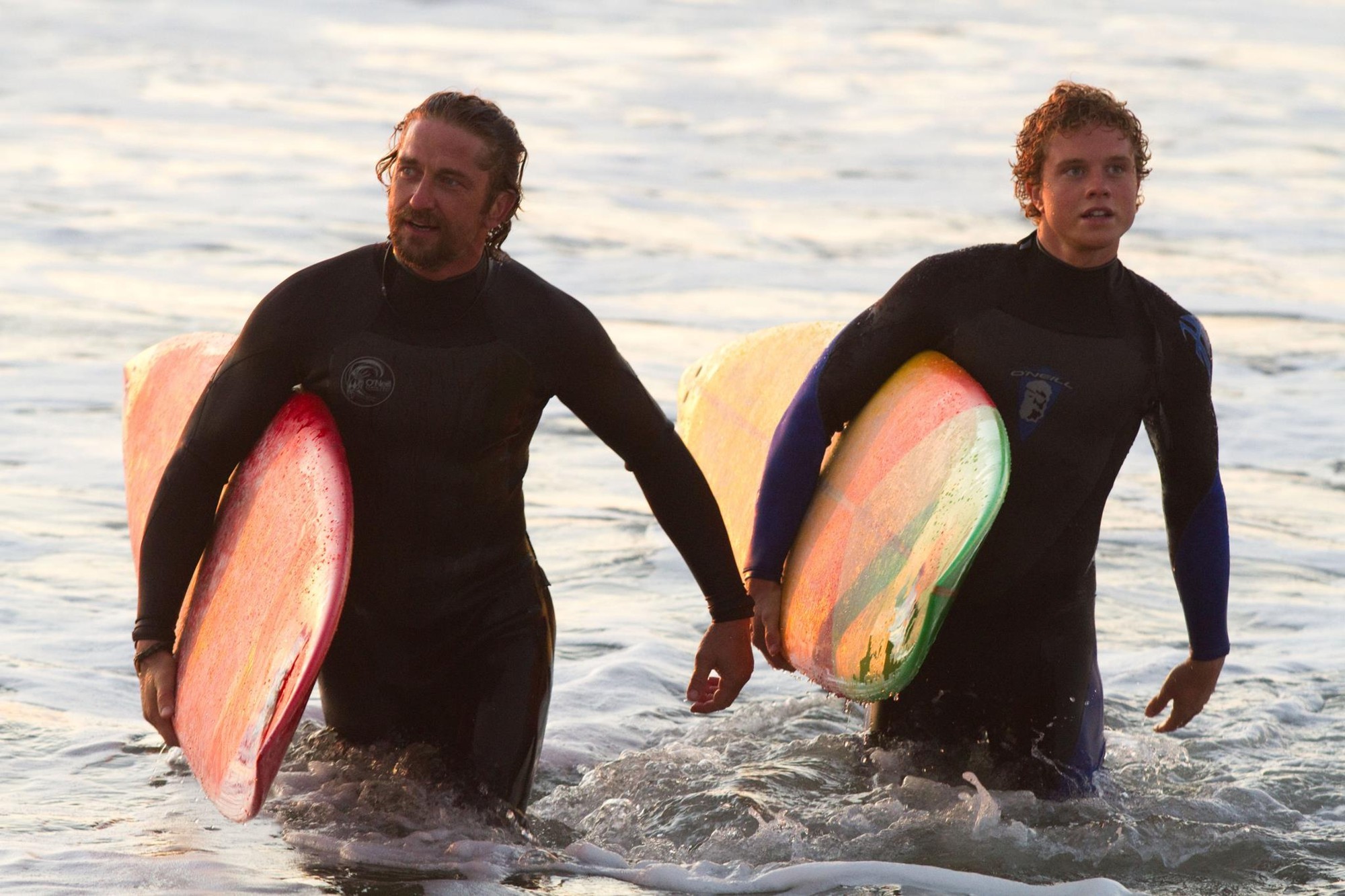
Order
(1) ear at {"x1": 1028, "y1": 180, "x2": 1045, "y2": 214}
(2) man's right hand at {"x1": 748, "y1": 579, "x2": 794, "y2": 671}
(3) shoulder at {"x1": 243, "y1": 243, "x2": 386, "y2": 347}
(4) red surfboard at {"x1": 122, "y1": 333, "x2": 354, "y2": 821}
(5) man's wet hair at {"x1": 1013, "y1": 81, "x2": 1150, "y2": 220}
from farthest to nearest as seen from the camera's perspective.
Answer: (2) man's right hand at {"x1": 748, "y1": 579, "x2": 794, "y2": 671}, (1) ear at {"x1": 1028, "y1": 180, "x2": 1045, "y2": 214}, (5) man's wet hair at {"x1": 1013, "y1": 81, "x2": 1150, "y2": 220}, (3) shoulder at {"x1": 243, "y1": 243, "x2": 386, "y2": 347}, (4) red surfboard at {"x1": 122, "y1": 333, "x2": 354, "y2": 821}

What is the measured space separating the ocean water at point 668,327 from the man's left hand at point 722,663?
0.97ft

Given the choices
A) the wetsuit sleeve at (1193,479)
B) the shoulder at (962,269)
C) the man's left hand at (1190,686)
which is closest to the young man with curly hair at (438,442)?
the shoulder at (962,269)

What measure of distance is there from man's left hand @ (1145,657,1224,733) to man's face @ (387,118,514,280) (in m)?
1.94

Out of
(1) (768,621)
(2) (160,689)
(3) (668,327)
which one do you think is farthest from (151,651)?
(3) (668,327)

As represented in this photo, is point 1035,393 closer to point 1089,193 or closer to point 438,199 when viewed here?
point 1089,193

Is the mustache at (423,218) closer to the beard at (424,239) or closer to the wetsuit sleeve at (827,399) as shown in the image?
the beard at (424,239)

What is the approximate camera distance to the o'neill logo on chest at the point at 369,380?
3791 mm

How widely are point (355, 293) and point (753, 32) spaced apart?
1739cm

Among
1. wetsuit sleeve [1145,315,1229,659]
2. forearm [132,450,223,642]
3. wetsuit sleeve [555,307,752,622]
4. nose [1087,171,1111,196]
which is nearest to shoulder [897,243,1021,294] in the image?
nose [1087,171,1111,196]

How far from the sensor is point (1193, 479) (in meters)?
4.24

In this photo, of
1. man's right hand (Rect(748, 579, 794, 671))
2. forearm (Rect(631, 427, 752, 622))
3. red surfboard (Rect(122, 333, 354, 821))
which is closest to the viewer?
red surfboard (Rect(122, 333, 354, 821))

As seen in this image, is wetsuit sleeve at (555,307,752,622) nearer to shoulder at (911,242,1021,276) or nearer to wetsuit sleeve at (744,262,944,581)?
wetsuit sleeve at (744,262,944,581)

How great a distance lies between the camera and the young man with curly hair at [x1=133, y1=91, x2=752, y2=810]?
381 cm

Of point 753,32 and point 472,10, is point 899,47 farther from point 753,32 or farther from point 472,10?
point 472,10
